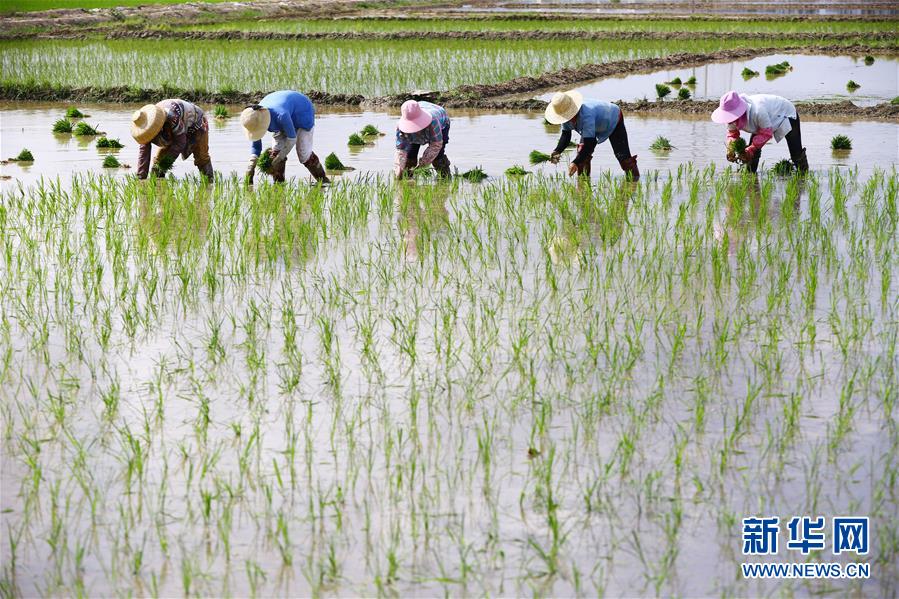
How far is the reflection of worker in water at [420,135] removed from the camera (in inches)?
317

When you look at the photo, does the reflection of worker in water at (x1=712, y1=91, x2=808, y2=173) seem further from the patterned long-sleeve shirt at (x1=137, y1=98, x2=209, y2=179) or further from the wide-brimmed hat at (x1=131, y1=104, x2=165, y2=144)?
the wide-brimmed hat at (x1=131, y1=104, x2=165, y2=144)

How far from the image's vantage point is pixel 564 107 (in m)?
7.84

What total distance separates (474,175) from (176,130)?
86.2 inches

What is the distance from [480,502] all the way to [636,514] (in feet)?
1.48

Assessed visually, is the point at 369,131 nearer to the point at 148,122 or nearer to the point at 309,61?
the point at 148,122

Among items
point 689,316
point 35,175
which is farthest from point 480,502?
point 35,175

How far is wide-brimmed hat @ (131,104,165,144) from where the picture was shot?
7.95m

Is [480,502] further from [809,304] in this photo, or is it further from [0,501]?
[809,304]

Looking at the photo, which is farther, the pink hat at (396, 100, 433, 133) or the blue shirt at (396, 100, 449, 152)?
the blue shirt at (396, 100, 449, 152)

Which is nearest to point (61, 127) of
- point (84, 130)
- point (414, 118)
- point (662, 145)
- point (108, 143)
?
point (84, 130)

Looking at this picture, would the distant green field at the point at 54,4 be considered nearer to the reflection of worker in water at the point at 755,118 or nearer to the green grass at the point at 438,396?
the reflection of worker in water at the point at 755,118

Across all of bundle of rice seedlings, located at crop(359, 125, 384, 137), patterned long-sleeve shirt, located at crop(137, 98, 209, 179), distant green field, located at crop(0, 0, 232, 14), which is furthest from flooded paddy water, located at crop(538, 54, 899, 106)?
distant green field, located at crop(0, 0, 232, 14)

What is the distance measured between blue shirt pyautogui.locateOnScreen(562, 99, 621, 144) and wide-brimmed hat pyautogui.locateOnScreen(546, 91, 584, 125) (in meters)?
0.14

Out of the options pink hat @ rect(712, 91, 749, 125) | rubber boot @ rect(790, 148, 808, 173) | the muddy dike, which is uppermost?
the muddy dike
